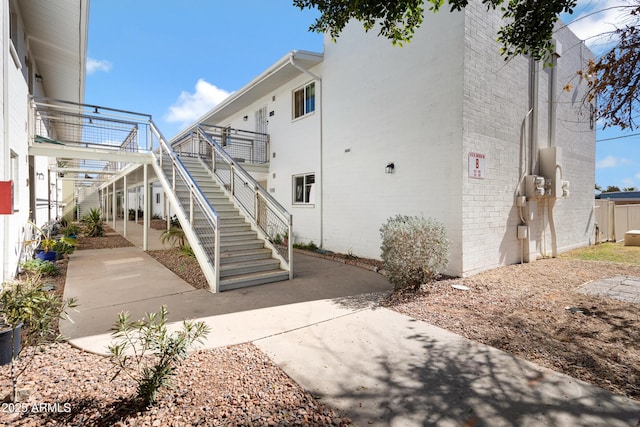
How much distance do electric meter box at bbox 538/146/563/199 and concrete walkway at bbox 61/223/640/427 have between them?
19.2 feet

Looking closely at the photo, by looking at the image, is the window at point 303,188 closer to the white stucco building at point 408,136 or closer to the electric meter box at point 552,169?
the white stucco building at point 408,136

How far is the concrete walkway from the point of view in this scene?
2326mm

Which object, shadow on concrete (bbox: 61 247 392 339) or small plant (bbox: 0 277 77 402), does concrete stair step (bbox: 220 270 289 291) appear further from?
small plant (bbox: 0 277 77 402)

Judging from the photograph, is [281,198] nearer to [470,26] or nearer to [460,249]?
[460,249]

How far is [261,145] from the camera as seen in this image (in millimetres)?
12891

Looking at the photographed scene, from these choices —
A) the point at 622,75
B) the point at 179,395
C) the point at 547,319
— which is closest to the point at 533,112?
the point at 622,75

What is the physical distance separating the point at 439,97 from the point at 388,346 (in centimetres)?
557

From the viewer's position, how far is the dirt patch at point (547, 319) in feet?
9.82

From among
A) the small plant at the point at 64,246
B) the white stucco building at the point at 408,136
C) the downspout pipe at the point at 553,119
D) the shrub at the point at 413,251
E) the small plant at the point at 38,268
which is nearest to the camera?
the shrub at the point at 413,251

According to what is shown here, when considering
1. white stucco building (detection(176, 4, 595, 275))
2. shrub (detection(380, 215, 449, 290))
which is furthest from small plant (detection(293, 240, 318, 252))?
shrub (detection(380, 215, 449, 290))

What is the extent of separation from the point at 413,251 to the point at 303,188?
6.47 m

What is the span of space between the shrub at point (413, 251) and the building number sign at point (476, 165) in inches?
78.3

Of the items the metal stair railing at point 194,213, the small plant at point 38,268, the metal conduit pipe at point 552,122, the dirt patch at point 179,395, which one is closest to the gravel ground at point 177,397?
the dirt patch at point 179,395

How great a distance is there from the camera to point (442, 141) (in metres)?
6.64
